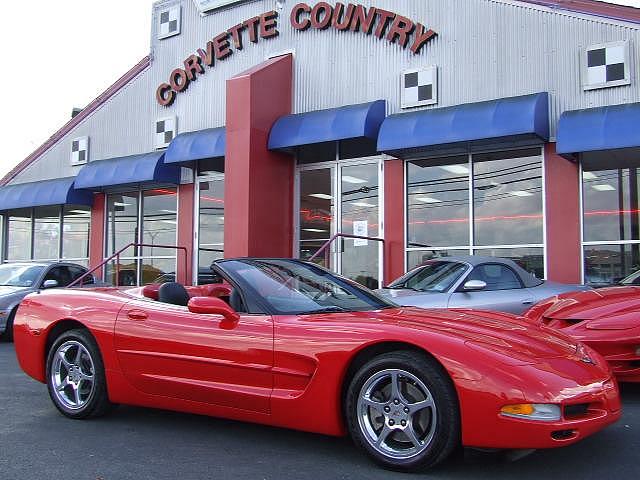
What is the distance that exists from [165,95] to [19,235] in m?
7.00

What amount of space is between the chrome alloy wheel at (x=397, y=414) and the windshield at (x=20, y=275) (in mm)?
8847

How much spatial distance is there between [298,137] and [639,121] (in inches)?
225

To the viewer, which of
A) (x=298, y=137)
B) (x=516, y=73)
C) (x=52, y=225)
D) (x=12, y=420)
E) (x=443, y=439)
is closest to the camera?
(x=443, y=439)

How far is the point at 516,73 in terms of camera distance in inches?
423

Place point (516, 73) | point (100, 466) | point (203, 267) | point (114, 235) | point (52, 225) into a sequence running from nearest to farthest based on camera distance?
point (100, 466) < point (516, 73) < point (203, 267) < point (114, 235) < point (52, 225)

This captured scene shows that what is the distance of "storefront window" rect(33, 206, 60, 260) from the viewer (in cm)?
1769

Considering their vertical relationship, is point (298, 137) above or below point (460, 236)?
above

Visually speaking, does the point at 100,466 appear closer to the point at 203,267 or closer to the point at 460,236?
the point at 460,236

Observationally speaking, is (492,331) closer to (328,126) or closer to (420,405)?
(420,405)

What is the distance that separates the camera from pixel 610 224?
32.9ft

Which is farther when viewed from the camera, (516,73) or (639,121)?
(516,73)

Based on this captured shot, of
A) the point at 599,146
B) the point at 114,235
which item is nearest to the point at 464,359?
the point at 599,146

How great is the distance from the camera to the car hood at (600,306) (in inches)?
213

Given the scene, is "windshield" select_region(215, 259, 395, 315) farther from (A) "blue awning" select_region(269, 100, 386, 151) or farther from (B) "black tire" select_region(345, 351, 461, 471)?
(A) "blue awning" select_region(269, 100, 386, 151)
